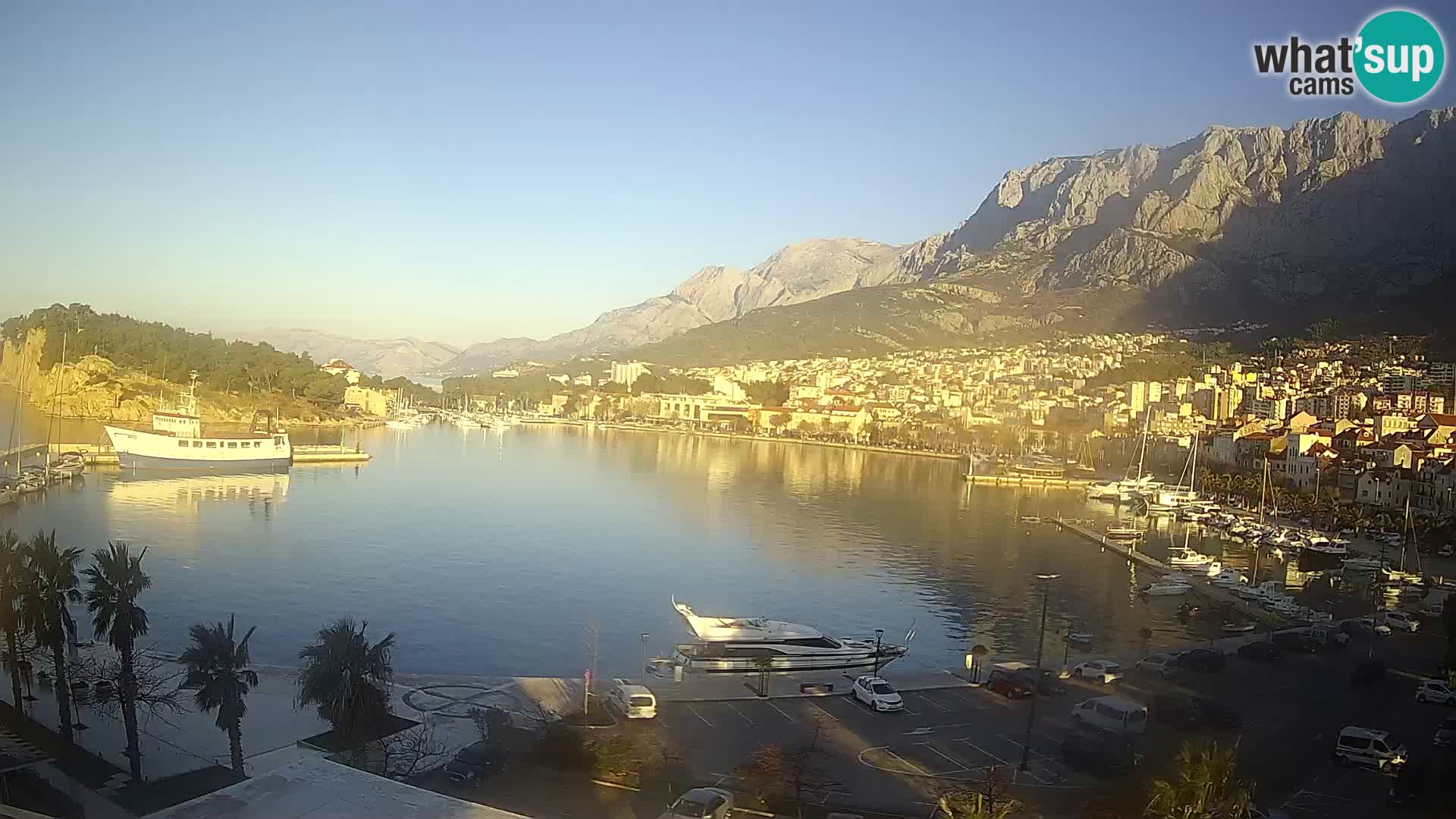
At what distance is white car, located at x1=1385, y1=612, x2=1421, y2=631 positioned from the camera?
663 cm

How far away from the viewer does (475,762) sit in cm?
352

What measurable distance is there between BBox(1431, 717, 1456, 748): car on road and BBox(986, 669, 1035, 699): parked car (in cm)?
157

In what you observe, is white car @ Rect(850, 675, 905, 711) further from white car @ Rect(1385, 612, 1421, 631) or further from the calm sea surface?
white car @ Rect(1385, 612, 1421, 631)

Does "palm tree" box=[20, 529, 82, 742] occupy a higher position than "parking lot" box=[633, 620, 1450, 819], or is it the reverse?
"palm tree" box=[20, 529, 82, 742]

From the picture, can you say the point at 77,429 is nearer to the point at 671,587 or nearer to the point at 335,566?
the point at 335,566

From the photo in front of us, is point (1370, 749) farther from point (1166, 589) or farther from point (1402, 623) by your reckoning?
point (1166, 589)

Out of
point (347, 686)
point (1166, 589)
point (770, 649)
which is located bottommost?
point (1166, 589)

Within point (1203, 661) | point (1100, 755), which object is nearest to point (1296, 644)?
point (1203, 661)

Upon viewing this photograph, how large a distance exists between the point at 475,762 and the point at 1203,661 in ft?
12.9

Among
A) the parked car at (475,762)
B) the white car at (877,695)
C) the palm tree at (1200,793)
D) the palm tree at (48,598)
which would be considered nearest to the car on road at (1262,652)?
the white car at (877,695)

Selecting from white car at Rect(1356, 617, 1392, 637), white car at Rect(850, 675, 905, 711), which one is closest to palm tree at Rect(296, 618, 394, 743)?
white car at Rect(850, 675, 905, 711)

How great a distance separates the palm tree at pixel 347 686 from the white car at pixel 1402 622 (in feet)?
20.9

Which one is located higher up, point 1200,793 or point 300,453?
point 1200,793

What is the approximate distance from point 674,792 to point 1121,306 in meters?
18.1
